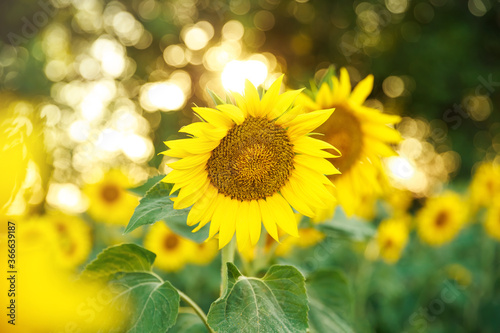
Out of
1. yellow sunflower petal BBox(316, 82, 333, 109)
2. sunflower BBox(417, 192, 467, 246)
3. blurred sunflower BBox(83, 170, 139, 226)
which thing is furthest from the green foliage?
sunflower BBox(417, 192, 467, 246)

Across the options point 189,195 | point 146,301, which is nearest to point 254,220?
point 189,195

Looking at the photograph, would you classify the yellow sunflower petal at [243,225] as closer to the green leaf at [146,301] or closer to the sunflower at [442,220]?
the green leaf at [146,301]

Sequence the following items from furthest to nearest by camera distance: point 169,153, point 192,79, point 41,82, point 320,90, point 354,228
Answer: point 192,79 → point 41,82 → point 354,228 → point 320,90 → point 169,153

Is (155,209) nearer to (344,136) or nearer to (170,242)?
(344,136)

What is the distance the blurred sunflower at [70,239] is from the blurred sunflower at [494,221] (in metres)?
2.09

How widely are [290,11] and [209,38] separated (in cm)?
199

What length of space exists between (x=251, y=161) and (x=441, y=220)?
2.27 meters

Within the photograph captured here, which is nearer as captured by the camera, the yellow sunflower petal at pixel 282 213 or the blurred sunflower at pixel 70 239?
the yellow sunflower petal at pixel 282 213

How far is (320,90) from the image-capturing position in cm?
114

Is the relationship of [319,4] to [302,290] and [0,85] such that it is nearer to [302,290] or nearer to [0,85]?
[0,85]

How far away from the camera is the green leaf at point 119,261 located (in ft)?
2.89

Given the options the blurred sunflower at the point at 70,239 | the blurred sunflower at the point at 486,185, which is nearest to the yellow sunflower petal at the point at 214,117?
the blurred sunflower at the point at 70,239

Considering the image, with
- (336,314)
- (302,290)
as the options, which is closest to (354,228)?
(336,314)

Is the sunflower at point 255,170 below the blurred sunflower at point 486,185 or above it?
above
